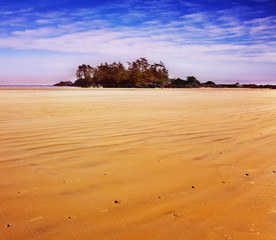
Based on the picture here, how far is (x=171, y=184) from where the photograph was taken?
2131 mm

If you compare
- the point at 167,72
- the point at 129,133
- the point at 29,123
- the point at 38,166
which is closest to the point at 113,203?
the point at 38,166

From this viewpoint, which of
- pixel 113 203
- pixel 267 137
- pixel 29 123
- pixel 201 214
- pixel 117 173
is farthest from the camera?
pixel 29 123

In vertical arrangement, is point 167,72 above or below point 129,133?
above

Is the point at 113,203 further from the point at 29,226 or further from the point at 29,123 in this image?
the point at 29,123

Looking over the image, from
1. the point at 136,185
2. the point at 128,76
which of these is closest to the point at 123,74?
the point at 128,76

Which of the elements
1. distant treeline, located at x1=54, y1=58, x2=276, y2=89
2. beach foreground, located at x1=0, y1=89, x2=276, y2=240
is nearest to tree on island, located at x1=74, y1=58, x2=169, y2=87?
distant treeline, located at x1=54, y1=58, x2=276, y2=89

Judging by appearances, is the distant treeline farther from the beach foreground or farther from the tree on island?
the beach foreground

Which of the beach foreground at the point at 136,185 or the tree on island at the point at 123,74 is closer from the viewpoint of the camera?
the beach foreground at the point at 136,185

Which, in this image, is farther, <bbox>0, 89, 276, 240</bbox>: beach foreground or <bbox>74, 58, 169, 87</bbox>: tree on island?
<bbox>74, 58, 169, 87</bbox>: tree on island

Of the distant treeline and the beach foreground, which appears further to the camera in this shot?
the distant treeline

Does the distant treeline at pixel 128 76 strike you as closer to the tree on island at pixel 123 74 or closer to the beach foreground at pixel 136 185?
the tree on island at pixel 123 74

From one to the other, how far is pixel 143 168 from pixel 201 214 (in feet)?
3.05

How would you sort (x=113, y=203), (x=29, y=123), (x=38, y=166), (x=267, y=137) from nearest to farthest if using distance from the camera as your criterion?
(x=113, y=203) < (x=38, y=166) < (x=267, y=137) < (x=29, y=123)

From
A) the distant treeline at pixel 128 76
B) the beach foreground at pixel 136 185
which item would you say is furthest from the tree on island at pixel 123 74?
the beach foreground at pixel 136 185
